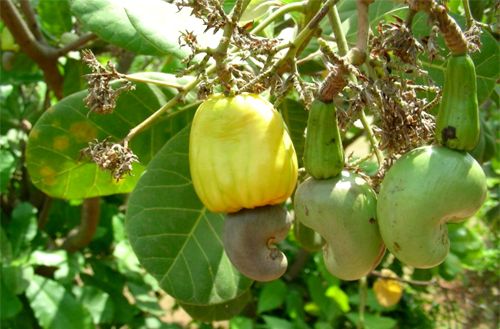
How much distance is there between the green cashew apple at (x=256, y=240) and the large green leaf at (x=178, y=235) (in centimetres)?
33

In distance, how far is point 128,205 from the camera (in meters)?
1.17

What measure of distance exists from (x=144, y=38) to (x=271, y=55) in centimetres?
40

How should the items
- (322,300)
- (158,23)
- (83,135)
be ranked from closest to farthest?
1. (158,23)
2. (83,135)
3. (322,300)

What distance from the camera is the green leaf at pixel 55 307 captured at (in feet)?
6.25

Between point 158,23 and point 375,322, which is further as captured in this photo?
point 375,322

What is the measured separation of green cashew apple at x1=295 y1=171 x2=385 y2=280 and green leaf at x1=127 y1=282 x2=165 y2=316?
157cm

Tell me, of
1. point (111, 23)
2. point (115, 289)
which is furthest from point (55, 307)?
point (111, 23)

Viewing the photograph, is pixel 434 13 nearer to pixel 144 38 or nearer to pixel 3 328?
pixel 144 38

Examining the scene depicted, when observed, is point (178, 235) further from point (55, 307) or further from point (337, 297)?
point (337, 297)

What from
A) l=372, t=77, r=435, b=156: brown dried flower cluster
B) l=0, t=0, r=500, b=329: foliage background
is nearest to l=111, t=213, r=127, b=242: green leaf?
l=0, t=0, r=500, b=329: foliage background

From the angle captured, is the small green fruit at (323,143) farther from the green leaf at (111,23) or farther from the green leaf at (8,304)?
the green leaf at (8,304)

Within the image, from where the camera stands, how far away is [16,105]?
7.93ft

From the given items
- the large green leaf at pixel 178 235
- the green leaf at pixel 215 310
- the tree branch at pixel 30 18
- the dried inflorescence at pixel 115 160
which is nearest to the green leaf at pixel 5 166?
the tree branch at pixel 30 18

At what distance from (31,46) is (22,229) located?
69 cm
